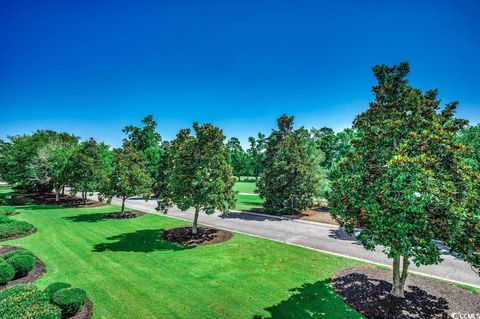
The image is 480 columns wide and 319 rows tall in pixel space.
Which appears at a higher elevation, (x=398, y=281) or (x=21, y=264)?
(x=398, y=281)

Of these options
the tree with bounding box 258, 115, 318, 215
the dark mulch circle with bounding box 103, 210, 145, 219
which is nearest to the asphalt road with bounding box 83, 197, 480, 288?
the dark mulch circle with bounding box 103, 210, 145, 219

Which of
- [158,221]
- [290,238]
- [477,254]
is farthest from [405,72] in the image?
[158,221]

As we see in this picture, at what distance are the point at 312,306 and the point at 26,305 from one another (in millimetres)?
9196

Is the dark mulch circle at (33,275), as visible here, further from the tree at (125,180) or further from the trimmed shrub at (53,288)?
the tree at (125,180)

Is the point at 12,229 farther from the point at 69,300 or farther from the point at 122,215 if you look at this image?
the point at 69,300

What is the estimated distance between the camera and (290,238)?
18.7 metres

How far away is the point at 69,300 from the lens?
856 centimetres

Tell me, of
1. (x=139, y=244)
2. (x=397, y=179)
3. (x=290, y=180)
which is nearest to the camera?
(x=397, y=179)

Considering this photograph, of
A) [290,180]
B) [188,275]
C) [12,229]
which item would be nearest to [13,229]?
[12,229]

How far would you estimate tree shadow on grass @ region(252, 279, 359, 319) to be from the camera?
29.1 feet

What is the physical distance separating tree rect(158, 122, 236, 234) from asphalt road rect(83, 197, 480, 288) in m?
4.55

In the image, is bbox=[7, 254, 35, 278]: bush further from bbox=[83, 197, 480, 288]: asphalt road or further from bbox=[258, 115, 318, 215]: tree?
bbox=[258, 115, 318, 215]: tree

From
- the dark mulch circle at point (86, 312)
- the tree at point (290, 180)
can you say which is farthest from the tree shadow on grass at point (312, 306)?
the tree at point (290, 180)

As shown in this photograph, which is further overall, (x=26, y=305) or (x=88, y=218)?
(x=88, y=218)
